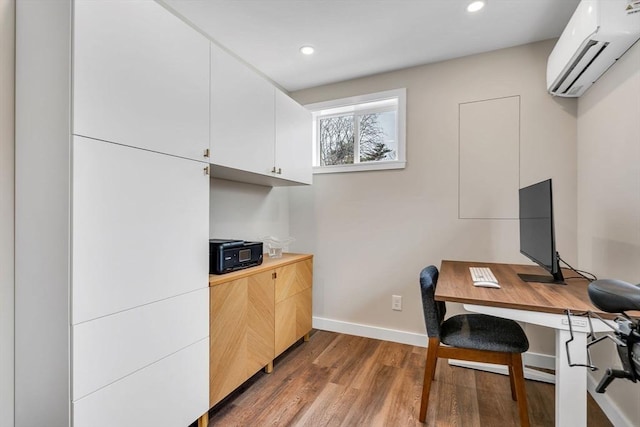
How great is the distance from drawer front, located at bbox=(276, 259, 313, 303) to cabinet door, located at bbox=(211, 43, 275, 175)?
2.64 feet

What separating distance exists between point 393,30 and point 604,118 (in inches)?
57.8

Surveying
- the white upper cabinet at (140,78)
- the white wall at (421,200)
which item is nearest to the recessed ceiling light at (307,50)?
the white wall at (421,200)

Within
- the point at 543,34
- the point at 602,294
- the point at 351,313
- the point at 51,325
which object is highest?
the point at 543,34

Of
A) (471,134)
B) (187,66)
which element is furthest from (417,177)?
(187,66)

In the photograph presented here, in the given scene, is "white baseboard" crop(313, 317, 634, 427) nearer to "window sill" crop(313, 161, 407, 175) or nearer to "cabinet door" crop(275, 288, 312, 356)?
"cabinet door" crop(275, 288, 312, 356)

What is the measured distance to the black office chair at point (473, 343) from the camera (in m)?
1.54

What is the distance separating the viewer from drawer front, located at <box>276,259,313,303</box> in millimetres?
2303

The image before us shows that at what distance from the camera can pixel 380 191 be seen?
9.27ft

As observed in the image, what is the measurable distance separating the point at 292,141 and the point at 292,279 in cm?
118

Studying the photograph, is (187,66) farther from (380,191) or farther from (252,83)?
(380,191)

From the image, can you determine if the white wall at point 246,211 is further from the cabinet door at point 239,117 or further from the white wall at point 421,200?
the cabinet door at point 239,117

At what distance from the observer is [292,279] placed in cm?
247

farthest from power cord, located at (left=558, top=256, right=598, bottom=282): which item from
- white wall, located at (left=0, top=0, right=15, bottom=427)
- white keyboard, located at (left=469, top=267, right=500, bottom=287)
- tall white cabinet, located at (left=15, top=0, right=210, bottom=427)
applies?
white wall, located at (left=0, top=0, right=15, bottom=427)

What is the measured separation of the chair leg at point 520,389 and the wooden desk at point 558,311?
237mm
